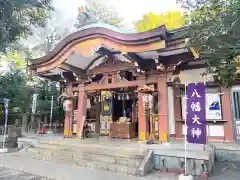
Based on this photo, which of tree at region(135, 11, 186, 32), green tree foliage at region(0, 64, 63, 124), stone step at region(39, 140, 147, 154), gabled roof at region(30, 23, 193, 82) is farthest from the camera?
tree at region(135, 11, 186, 32)

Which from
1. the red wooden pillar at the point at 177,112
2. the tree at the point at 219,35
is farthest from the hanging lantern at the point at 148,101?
the tree at the point at 219,35

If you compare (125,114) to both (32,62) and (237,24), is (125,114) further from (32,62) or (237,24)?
(237,24)

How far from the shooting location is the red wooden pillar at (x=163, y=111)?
683 centimetres

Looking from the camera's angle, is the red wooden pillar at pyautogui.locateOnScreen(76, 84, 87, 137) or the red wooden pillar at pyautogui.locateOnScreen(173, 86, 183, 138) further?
the red wooden pillar at pyautogui.locateOnScreen(76, 84, 87, 137)

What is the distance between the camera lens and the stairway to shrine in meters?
5.26

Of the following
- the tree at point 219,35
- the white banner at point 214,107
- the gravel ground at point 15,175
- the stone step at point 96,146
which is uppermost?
the tree at point 219,35

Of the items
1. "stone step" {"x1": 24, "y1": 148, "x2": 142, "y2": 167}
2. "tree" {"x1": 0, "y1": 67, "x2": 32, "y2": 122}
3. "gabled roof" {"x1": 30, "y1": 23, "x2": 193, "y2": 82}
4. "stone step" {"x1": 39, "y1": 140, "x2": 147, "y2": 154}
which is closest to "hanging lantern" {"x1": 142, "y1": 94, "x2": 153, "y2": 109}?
"gabled roof" {"x1": 30, "y1": 23, "x2": 193, "y2": 82}

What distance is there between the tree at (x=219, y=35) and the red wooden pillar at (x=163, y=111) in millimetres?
3334

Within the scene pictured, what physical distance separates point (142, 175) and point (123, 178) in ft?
1.68

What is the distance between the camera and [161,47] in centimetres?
596

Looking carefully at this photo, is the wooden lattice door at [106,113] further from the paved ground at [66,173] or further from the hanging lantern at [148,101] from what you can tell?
the paved ground at [66,173]

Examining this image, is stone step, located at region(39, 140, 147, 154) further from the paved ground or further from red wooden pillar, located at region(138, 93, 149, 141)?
red wooden pillar, located at region(138, 93, 149, 141)

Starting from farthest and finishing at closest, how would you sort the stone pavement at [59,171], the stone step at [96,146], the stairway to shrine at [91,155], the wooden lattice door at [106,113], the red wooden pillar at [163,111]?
the wooden lattice door at [106,113] → the red wooden pillar at [163,111] → the stone step at [96,146] → the stairway to shrine at [91,155] → the stone pavement at [59,171]

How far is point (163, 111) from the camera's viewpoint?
274 inches
